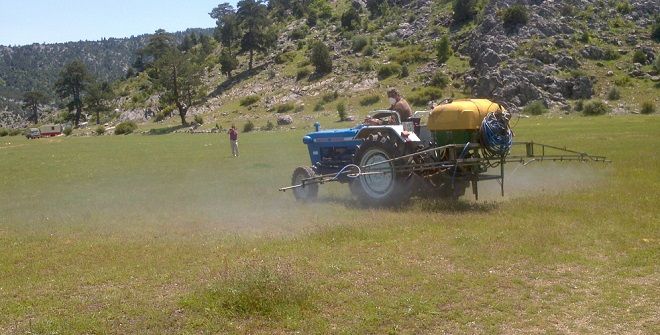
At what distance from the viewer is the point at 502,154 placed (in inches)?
496

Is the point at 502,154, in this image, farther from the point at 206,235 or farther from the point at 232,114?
the point at 232,114

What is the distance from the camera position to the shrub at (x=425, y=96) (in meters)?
59.8

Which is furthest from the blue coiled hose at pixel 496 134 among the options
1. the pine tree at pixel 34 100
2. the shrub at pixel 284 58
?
the pine tree at pixel 34 100

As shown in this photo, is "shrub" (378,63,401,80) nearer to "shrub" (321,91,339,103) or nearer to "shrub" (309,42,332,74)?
"shrub" (321,91,339,103)

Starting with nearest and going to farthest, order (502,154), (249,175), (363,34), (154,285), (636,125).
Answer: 1. (154,285)
2. (502,154)
3. (249,175)
4. (636,125)
5. (363,34)

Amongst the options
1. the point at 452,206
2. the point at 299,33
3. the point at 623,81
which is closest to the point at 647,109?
the point at 623,81

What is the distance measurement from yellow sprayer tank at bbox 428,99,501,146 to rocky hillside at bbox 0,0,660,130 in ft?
136

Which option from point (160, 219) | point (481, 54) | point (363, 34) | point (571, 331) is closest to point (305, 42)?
point (363, 34)

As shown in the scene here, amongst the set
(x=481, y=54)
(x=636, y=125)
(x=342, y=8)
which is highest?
(x=342, y=8)

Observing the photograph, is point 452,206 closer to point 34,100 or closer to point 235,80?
point 235,80

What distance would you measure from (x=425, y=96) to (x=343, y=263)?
53.5 m

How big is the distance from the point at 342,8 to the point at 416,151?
100494 mm

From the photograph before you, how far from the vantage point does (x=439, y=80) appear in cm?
6488

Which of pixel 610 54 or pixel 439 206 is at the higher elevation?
pixel 610 54
